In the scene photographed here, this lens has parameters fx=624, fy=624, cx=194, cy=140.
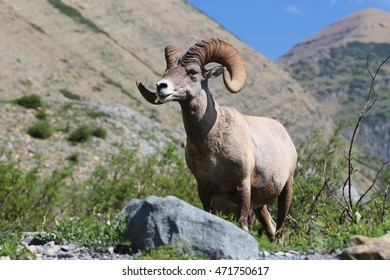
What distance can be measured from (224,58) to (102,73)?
2962 inches

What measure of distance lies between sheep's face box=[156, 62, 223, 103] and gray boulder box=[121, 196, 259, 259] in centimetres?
179

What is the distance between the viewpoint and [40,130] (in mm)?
27891

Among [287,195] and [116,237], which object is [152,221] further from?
[287,195]

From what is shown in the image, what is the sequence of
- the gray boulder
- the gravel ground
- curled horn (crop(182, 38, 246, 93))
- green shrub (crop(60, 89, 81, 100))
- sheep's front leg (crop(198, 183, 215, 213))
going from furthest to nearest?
green shrub (crop(60, 89, 81, 100)) < curled horn (crop(182, 38, 246, 93)) < sheep's front leg (crop(198, 183, 215, 213)) < the gravel ground < the gray boulder

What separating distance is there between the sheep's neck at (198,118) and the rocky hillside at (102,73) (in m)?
18.7

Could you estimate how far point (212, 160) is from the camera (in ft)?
25.7

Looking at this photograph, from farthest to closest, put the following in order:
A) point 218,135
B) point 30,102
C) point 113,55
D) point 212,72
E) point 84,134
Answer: point 113,55
point 30,102
point 84,134
point 212,72
point 218,135

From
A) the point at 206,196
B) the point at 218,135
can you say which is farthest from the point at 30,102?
the point at 218,135

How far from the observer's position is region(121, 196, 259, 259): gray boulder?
5918mm

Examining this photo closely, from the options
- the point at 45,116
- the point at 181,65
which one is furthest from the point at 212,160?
the point at 45,116

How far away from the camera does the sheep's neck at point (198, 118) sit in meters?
7.98

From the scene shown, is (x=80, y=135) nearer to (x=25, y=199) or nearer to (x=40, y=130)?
(x=40, y=130)

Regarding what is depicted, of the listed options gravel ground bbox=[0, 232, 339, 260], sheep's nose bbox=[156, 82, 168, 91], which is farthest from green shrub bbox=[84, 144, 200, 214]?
gravel ground bbox=[0, 232, 339, 260]

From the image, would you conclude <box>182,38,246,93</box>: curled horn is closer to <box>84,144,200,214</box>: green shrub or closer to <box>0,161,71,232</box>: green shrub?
<box>0,161,71,232</box>: green shrub
